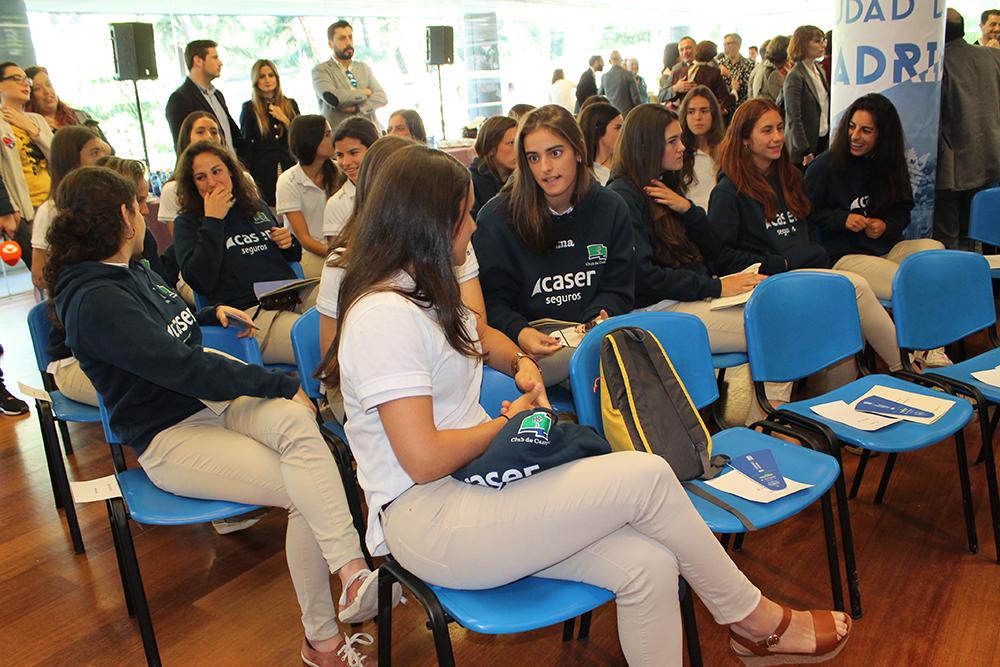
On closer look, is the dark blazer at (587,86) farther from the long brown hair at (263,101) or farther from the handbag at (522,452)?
the handbag at (522,452)

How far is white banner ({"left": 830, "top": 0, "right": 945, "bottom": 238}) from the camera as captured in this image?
379cm

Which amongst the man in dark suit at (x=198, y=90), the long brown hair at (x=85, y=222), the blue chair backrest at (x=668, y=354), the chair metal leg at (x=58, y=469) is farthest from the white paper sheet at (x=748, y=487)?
the man in dark suit at (x=198, y=90)

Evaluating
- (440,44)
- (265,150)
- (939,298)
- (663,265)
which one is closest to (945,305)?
(939,298)

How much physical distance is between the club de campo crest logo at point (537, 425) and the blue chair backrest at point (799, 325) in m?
1.05

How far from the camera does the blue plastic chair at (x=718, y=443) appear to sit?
183cm

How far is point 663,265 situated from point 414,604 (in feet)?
5.35

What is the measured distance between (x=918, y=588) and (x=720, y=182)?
1804mm

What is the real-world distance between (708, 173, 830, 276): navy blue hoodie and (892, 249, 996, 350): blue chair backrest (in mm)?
709

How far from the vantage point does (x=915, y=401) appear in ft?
7.74

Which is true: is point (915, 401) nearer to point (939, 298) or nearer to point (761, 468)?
point (939, 298)

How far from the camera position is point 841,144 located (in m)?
3.72

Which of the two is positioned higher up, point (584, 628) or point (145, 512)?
point (145, 512)

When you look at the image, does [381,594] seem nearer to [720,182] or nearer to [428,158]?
[428,158]

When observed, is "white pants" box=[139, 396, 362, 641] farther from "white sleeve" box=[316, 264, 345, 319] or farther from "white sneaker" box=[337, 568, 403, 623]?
"white sleeve" box=[316, 264, 345, 319]
